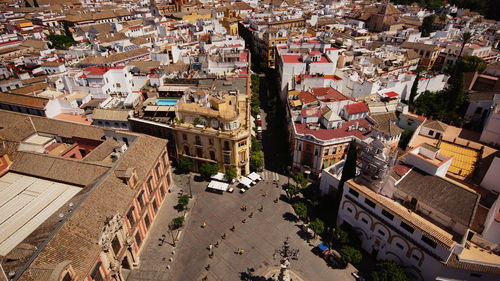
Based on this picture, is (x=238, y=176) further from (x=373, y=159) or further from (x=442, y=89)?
(x=442, y=89)

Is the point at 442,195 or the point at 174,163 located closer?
the point at 442,195

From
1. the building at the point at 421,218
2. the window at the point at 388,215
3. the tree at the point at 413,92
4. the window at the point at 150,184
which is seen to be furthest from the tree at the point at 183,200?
the tree at the point at 413,92

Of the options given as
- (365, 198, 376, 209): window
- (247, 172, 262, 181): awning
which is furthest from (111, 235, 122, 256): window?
(365, 198, 376, 209): window

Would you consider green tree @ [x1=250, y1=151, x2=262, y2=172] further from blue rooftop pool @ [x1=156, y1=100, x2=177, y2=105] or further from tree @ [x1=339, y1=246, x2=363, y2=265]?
tree @ [x1=339, y1=246, x2=363, y2=265]

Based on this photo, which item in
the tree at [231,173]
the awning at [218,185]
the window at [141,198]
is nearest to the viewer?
the window at [141,198]

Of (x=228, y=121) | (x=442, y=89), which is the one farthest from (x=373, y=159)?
(x=442, y=89)

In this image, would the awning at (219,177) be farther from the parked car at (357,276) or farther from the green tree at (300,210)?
the parked car at (357,276)
